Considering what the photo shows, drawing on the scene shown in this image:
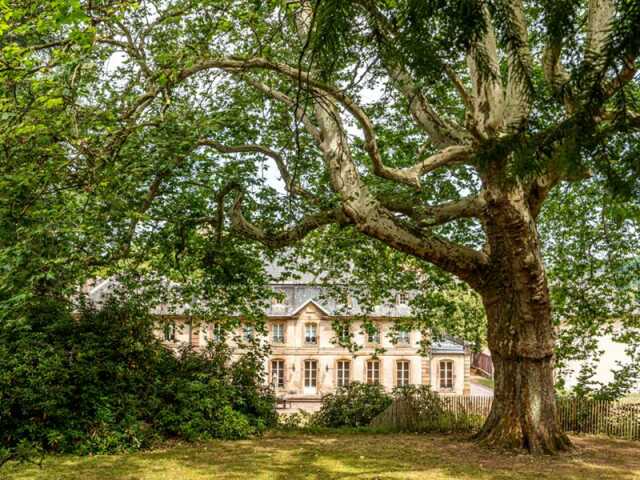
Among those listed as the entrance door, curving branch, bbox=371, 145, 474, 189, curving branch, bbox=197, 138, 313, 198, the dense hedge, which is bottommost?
the entrance door

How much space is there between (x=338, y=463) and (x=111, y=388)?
499 centimetres

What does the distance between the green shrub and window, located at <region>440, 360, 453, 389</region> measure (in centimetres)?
2526

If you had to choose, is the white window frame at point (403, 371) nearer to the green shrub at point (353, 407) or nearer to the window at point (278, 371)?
the window at point (278, 371)

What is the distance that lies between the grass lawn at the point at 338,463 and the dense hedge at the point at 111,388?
773 mm

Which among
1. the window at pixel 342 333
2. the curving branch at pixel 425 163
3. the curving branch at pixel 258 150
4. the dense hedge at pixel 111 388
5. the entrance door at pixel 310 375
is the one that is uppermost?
the curving branch at pixel 258 150

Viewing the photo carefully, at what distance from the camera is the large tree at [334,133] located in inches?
101

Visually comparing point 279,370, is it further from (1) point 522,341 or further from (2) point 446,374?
(1) point 522,341

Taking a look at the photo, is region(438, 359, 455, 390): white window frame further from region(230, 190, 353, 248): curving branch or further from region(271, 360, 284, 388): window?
region(230, 190, 353, 248): curving branch

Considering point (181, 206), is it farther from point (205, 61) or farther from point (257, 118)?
point (205, 61)

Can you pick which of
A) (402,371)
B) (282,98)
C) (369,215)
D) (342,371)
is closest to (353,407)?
(369,215)

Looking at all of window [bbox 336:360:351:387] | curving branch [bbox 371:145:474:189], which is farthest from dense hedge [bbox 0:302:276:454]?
window [bbox 336:360:351:387]

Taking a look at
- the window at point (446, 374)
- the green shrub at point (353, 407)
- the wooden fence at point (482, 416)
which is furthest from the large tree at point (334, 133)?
the window at point (446, 374)

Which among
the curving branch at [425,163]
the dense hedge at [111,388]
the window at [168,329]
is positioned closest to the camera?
the curving branch at [425,163]

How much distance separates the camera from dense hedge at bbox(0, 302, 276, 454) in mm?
10031
